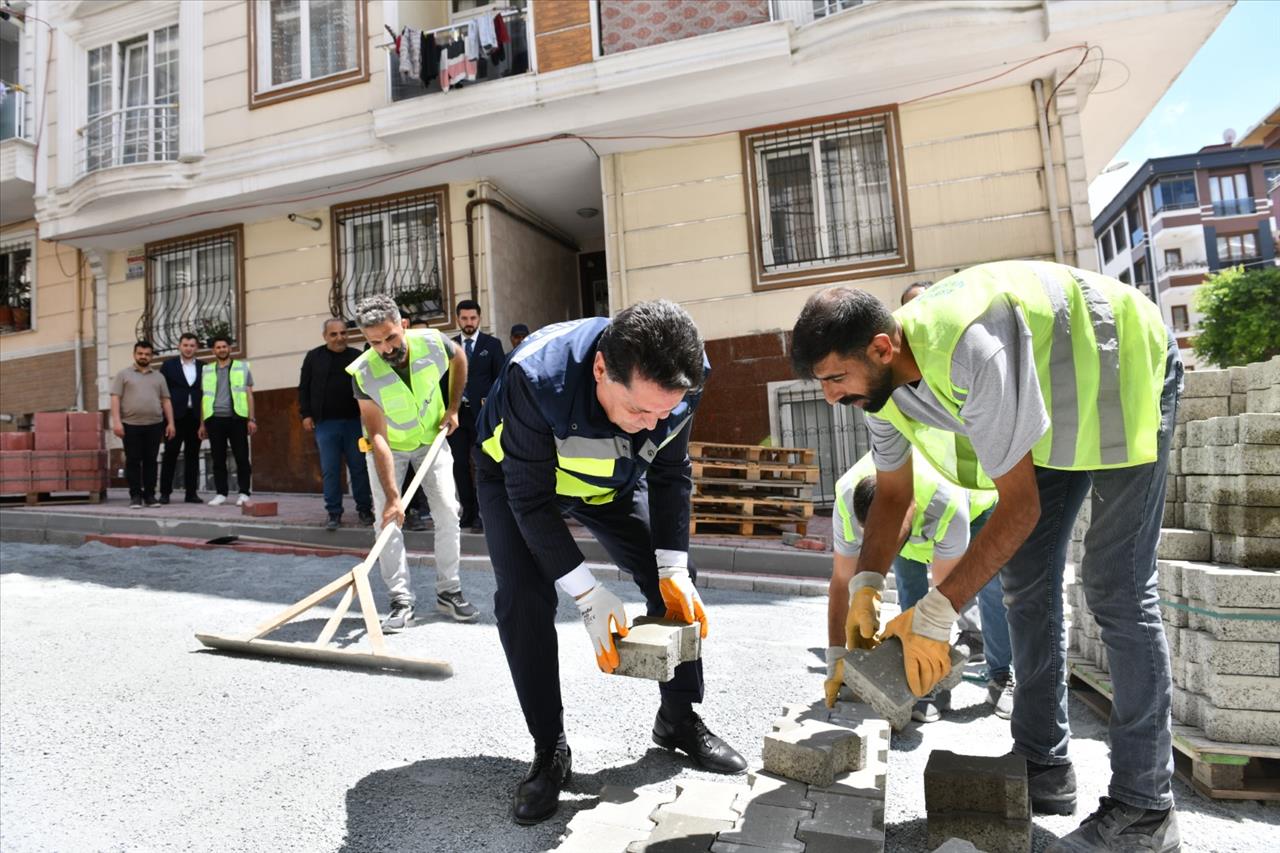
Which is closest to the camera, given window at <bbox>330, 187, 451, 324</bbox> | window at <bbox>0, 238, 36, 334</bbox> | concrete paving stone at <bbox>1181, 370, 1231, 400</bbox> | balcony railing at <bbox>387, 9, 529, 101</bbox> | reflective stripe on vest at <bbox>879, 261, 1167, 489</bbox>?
reflective stripe on vest at <bbox>879, 261, 1167, 489</bbox>

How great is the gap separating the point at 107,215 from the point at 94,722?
10.5 metres

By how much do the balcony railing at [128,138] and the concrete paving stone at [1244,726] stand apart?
43.6 ft

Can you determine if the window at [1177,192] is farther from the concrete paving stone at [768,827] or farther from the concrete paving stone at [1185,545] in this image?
the concrete paving stone at [768,827]

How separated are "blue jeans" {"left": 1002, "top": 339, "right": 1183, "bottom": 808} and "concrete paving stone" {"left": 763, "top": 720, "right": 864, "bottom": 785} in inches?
23.6

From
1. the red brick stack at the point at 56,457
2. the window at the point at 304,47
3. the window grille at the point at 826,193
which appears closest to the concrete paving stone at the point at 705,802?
the window grille at the point at 826,193

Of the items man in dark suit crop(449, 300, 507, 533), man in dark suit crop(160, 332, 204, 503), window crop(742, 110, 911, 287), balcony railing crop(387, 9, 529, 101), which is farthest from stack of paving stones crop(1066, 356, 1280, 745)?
man in dark suit crop(160, 332, 204, 503)

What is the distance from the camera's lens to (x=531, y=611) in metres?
2.66

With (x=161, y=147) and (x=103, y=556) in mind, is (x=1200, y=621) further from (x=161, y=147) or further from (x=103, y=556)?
(x=161, y=147)

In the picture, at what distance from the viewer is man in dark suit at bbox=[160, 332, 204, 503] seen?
30.1ft

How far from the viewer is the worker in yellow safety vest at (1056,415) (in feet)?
6.60

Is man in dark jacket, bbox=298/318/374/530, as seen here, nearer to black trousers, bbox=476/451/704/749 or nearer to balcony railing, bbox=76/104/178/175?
black trousers, bbox=476/451/704/749

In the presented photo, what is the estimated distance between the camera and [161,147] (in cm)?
1175

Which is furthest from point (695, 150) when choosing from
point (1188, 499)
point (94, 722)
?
point (94, 722)

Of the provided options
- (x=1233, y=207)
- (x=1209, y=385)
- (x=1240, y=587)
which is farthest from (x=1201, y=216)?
(x=1240, y=587)
